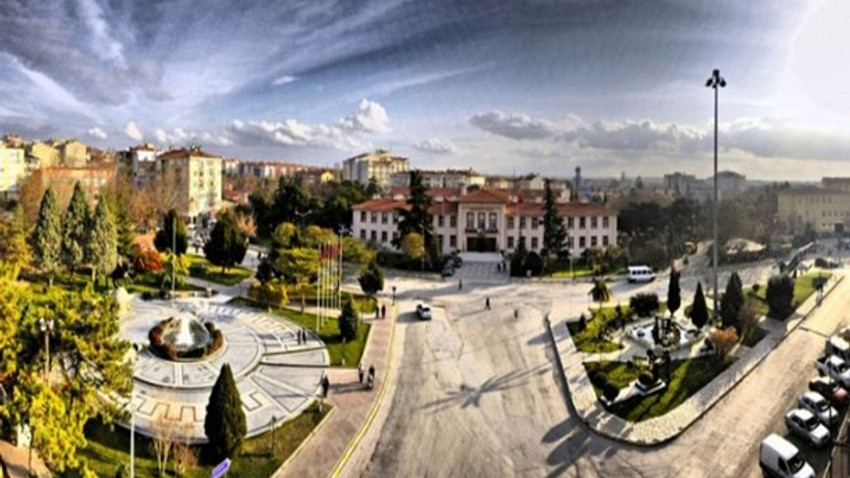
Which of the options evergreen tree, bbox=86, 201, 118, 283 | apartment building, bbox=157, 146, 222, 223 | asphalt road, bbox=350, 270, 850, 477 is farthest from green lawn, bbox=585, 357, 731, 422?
apartment building, bbox=157, 146, 222, 223

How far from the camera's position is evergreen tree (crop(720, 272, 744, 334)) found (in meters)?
20.6

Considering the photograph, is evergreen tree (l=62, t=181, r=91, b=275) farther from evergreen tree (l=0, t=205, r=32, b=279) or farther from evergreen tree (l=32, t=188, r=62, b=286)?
evergreen tree (l=0, t=205, r=32, b=279)

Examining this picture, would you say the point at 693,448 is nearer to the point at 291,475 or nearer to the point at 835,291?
the point at 291,475

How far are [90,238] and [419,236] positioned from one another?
1632 centimetres

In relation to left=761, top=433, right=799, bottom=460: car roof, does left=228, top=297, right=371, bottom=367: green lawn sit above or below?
above

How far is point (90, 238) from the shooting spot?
24094 mm

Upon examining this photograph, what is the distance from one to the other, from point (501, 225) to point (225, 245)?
17376 mm

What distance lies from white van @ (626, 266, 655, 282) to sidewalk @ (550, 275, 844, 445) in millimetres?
8792

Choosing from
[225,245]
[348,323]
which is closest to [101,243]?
[225,245]

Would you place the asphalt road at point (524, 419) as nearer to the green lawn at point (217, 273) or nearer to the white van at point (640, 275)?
the white van at point (640, 275)

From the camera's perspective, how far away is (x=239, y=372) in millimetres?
16703

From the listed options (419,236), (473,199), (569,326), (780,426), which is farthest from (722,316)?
(473,199)

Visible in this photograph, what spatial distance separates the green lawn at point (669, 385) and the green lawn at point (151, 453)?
7890 mm

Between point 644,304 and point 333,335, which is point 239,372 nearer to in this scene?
point 333,335
